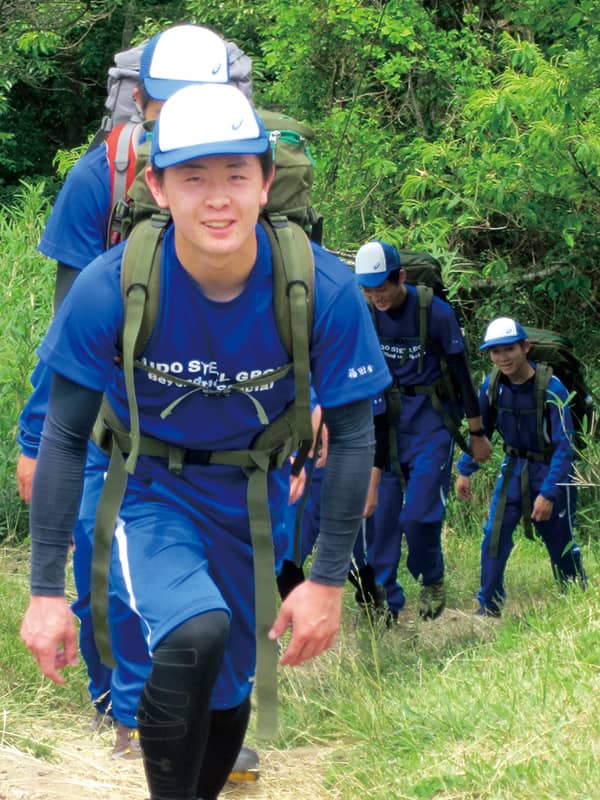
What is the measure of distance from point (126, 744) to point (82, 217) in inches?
70.2

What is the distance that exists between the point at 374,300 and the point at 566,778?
470 cm

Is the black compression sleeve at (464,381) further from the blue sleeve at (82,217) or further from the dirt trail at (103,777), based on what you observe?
the blue sleeve at (82,217)

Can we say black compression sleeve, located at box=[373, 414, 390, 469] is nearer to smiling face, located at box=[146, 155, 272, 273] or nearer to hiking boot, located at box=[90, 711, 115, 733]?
hiking boot, located at box=[90, 711, 115, 733]

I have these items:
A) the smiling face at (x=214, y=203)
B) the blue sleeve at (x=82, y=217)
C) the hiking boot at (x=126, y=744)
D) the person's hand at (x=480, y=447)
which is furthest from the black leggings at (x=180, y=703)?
the person's hand at (x=480, y=447)

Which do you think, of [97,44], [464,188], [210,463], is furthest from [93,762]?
[97,44]

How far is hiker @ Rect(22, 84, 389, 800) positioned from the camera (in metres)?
3.20

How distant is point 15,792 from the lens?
165 inches

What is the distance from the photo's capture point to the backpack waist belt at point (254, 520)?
347 centimetres

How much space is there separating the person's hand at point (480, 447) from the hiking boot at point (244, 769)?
410 centimetres

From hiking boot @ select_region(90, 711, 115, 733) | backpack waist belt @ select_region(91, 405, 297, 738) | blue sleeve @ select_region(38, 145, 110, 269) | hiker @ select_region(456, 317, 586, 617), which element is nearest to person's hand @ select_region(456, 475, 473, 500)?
hiker @ select_region(456, 317, 586, 617)

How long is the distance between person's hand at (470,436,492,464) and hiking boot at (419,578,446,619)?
2.56 feet

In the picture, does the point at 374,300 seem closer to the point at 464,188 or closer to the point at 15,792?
the point at 464,188

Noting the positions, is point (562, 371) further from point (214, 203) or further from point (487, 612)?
point (214, 203)

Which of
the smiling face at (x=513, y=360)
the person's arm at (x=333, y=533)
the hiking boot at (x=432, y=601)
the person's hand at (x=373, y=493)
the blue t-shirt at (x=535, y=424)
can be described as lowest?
the hiking boot at (x=432, y=601)
